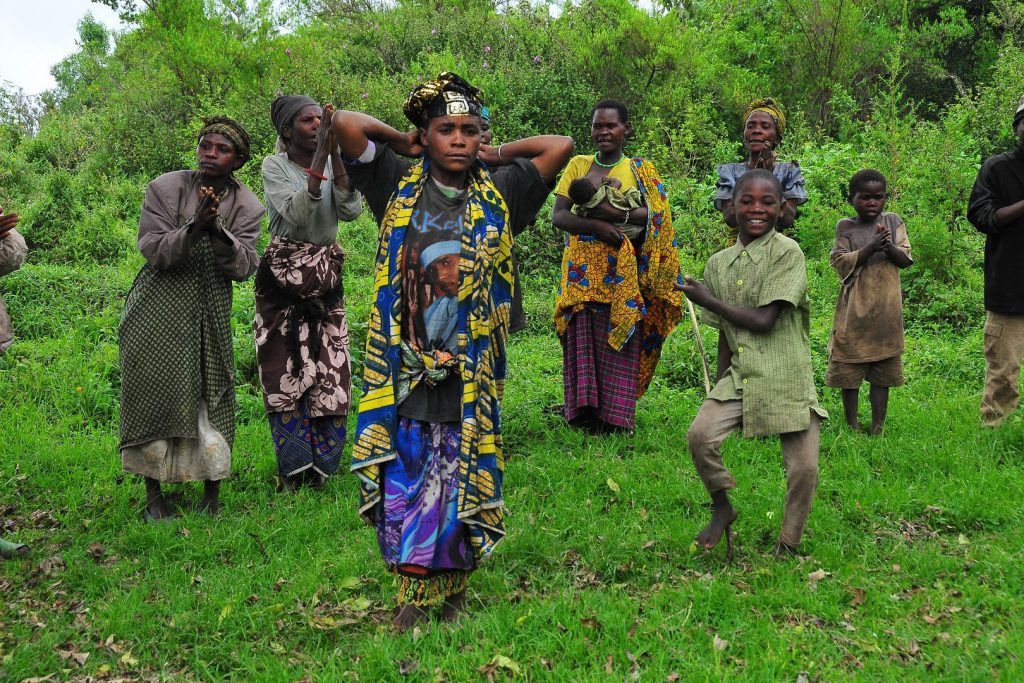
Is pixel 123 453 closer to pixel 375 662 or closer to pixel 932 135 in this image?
pixel 375 662

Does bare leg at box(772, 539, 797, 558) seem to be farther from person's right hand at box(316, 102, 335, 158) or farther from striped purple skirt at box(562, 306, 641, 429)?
person's right hand at box(316, 102, 335, 158)

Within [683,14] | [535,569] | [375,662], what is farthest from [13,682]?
[683,14]

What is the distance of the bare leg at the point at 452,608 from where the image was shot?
405cm

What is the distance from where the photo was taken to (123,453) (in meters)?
5.57

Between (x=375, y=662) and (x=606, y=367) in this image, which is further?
(x=606, y=367)

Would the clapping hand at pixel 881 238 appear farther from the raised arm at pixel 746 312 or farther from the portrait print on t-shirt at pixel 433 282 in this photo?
the portrait print on t-shirt at pixel 433 282

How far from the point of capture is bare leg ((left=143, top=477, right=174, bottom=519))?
5570 millimetres

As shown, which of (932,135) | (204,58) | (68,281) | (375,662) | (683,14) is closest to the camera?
(375,662)

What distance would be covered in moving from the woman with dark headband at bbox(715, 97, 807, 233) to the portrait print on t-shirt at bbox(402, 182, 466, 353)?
288 cm

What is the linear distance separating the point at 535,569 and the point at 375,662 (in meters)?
1.19

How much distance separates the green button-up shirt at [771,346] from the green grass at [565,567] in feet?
2.50

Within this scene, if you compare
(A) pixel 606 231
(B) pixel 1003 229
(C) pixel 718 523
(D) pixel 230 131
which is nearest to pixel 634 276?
(A) pixel 606 231

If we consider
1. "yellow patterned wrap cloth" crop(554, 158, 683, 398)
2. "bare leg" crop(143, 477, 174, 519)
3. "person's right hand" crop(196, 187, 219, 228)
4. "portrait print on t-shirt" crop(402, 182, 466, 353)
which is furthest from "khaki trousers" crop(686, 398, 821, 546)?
"bare leg" crop(143, 477, 174, 519)

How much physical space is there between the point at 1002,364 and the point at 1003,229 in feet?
3.06
